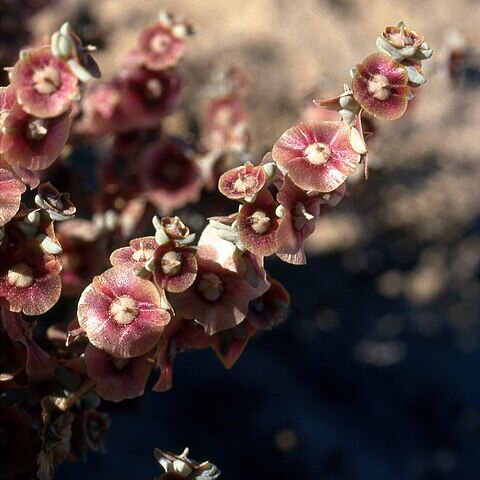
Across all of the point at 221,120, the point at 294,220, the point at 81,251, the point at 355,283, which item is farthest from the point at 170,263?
the point at 355,283

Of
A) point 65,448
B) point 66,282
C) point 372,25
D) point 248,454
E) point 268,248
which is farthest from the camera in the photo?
point 372,25

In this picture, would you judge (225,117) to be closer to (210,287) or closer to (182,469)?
(210,287)

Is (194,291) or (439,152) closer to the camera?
(194,291)

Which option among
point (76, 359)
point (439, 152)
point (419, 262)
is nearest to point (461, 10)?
point (439, 152)

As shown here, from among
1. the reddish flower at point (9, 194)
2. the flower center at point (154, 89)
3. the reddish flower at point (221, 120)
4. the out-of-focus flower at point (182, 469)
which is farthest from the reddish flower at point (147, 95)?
the out-of-focus flower at point (182, 469)

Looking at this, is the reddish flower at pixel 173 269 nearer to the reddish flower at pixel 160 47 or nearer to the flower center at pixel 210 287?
the flower center at pixel 210 287

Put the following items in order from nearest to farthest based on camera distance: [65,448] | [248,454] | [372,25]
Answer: [65,448] < [248,454] < [372,25]

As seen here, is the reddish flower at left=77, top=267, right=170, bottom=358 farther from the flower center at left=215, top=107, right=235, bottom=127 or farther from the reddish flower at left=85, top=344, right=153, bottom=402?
the flower center at left=215, top=107, right=235, bottom=127

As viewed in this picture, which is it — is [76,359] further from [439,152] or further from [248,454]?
[439,152]
